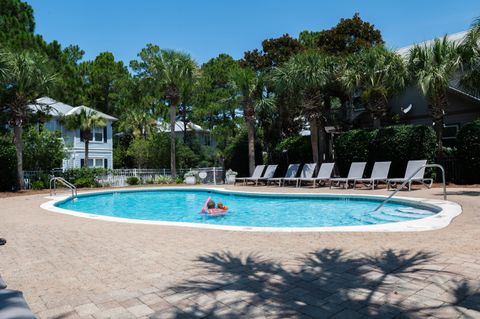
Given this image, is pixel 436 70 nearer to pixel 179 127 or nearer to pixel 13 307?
pixel 13 307

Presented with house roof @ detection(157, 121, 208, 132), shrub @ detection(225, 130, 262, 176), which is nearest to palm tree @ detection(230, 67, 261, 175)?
shrub @ detection(225, 130, 262, 176)

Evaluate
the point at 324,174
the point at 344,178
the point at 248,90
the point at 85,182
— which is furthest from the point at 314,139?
the point at 85,182

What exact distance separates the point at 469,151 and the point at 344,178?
5.36 m

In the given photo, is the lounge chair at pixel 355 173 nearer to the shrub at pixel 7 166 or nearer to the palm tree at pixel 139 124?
the shrub at pixel 7 166

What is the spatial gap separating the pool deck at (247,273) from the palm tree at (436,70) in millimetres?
9717

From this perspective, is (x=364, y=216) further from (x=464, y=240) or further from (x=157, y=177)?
(x=157, y=177)

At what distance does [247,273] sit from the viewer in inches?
176

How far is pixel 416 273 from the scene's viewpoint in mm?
4242

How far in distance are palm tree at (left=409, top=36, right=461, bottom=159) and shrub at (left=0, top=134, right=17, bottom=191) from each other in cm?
2022

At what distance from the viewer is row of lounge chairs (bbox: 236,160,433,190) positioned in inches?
630

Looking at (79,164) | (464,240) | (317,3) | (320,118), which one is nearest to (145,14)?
(317,3)

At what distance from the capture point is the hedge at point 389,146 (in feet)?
56.1

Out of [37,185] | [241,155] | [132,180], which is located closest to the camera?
[37,185]

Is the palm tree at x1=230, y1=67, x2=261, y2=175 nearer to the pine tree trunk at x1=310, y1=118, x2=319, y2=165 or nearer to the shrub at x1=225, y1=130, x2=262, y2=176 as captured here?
the shrub at x1=225, y1=130, x2=262, y2=176
